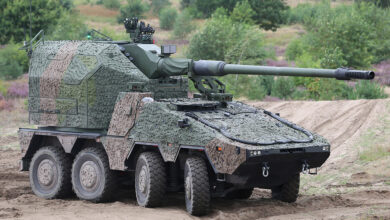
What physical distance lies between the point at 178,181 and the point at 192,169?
1.21 metres

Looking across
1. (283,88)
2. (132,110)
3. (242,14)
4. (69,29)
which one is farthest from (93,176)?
(242,14)

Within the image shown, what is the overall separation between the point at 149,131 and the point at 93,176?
A: 187 cm

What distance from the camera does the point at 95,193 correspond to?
44.4 ft

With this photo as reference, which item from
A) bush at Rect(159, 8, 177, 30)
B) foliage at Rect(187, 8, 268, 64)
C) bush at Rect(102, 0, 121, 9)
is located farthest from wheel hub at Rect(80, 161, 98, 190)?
bush at Rect(102, 0, 121, 9)

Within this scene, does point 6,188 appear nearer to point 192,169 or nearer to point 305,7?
point 192,169

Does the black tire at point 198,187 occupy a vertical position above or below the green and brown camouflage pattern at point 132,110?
below

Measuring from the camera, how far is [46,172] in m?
14.5

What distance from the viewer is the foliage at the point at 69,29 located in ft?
112

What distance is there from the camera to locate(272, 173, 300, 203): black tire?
12500mm

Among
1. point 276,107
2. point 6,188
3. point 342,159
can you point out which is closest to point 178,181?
point 6,188

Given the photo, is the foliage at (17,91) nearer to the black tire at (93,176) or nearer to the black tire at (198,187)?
the black tire at (93,176)

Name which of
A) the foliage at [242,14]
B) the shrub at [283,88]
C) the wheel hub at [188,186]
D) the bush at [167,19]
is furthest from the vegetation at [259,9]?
the wheel hub at [188,186]

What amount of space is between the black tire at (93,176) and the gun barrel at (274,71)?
242 centimetres

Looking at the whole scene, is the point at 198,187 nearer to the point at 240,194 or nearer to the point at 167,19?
the point at 240,194
